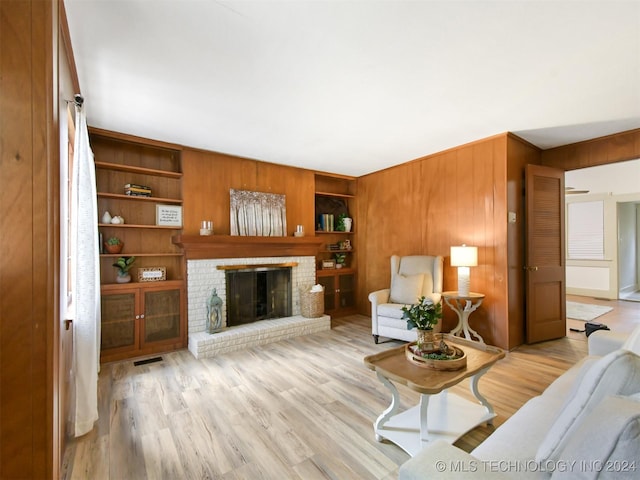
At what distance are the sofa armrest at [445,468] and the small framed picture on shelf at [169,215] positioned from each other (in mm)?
3594

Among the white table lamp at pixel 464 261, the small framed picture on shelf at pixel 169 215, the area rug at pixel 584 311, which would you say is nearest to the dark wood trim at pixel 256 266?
the small framed picture on shelf at pixel 169 215

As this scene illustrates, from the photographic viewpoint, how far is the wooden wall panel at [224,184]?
3750 millimetres

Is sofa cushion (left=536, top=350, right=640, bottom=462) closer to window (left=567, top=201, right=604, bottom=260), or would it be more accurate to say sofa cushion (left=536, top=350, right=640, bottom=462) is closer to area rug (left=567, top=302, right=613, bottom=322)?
area rug (left=567, top=302, right=613, bottom=322)

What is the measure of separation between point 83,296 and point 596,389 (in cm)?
270

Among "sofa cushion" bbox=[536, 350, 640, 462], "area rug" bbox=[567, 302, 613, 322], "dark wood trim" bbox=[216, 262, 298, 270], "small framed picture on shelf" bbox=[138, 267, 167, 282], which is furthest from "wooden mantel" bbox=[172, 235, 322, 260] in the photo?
"area rug" bbox=[567, 302, 613, 322]

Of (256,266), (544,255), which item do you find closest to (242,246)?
(256,266)

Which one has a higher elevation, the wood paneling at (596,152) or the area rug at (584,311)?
the wood paneling at (596,152)

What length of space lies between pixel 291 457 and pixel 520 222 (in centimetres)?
357

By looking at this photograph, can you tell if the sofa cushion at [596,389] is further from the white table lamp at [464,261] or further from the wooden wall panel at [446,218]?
the wooden wall panel at [446,218]

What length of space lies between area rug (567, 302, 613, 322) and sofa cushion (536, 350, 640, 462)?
499 centimetres

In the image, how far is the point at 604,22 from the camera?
65.8 inches

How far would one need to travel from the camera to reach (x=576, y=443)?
805 mm

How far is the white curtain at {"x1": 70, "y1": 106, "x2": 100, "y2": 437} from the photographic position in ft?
6.43

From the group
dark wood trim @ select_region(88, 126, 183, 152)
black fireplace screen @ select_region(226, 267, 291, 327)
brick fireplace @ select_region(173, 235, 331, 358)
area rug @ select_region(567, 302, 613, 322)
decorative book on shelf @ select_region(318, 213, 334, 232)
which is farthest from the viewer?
decorative book on shelf @ select_region(318, 213, 334, 232)
